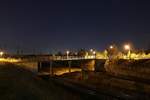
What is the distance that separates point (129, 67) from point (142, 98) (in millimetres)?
30032

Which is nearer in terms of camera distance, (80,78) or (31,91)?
Result: (31,91)

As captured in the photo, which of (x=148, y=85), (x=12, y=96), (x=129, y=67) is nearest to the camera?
(x=12, y=96)

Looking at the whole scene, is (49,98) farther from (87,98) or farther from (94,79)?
(94,79)

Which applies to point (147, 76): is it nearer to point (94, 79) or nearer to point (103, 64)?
point (94, 79)

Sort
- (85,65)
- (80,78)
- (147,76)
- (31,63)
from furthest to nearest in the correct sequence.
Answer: (85,65) < (31,63) < (80,78) < (147,76)

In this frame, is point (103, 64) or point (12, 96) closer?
point (12, 96)

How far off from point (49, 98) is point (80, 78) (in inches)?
1771

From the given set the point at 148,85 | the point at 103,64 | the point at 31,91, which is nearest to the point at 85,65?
the point at 103,64

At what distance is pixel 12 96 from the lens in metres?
21.4

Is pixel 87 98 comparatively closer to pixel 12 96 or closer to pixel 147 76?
pixel 12 96

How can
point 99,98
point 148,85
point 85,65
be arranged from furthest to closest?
point 85,65 → point 148,85 → point 99,98

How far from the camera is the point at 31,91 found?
2408 centimetres

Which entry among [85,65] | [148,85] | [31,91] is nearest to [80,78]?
[148,85]

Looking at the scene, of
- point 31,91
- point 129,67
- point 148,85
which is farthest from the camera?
point 129,67
